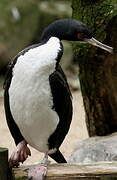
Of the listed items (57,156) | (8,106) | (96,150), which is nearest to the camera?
(8,106)

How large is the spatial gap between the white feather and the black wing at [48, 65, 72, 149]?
0.15 ft

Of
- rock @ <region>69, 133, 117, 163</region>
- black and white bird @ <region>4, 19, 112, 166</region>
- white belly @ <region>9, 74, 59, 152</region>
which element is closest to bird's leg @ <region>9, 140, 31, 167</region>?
black and white bird @ <region>4, 19, 112, 166</region>

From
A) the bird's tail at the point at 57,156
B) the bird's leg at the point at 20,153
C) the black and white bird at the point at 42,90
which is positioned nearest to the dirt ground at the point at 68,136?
the bird's tail at the point at 57,156

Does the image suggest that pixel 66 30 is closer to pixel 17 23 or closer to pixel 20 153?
pixel 20 153

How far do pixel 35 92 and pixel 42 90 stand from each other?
5 cm

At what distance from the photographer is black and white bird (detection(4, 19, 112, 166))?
3275 millimetres

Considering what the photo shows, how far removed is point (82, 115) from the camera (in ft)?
28.3

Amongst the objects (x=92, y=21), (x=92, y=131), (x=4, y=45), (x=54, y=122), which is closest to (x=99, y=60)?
(x=92, y=21)

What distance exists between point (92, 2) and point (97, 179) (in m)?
1.94

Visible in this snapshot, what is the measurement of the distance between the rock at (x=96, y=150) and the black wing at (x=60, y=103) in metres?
1.02

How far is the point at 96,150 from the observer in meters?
4.71

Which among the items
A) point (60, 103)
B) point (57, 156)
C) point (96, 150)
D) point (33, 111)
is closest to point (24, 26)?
point (96, 150)

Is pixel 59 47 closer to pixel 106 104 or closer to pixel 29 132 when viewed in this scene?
pixel 29 132

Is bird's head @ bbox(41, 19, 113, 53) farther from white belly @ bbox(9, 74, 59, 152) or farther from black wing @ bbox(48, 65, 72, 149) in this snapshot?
white belly @ bbox(9, 74, 59, 152)
